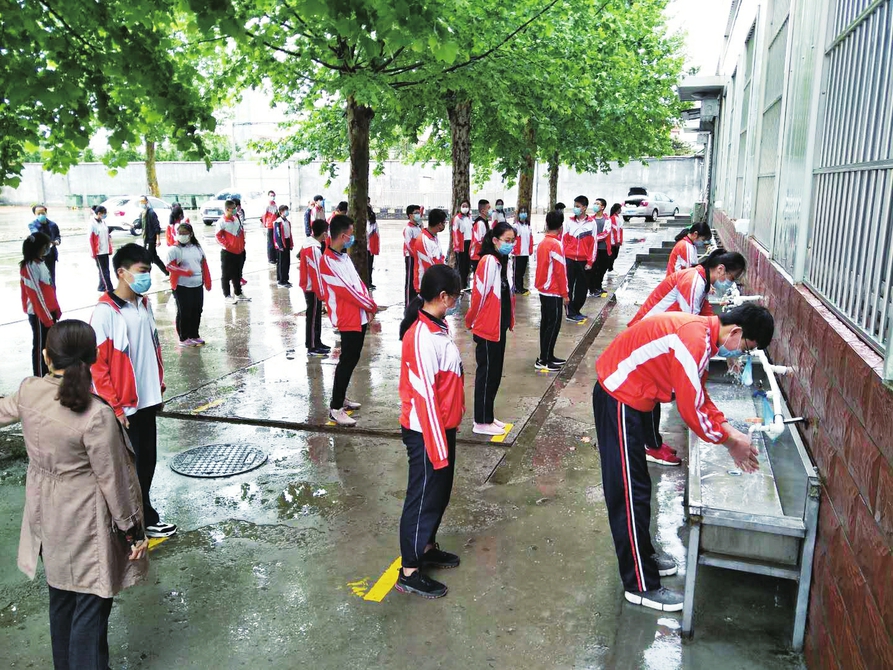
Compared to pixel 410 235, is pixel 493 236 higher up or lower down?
higher up

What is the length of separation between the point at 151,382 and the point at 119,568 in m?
1.59

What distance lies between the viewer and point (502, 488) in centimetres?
543

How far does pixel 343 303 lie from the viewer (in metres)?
6.72

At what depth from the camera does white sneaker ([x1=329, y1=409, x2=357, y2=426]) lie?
6.74 meters

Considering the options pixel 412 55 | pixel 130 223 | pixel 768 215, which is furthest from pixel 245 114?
pixel 768 215

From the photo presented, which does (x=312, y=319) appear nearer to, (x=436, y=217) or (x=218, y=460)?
(x=436, y=217)

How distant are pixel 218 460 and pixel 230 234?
25.3 ft

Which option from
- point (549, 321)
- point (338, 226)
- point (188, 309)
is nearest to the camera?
point (338, 226)

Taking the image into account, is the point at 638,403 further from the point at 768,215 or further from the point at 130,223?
the point at 130,223

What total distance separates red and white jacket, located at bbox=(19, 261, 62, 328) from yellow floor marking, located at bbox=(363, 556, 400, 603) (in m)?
5.19

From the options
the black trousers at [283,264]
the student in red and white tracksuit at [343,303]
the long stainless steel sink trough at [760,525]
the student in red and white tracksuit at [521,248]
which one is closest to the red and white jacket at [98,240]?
the black trousers at [283,264]

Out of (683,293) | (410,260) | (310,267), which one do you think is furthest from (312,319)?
(683,293)

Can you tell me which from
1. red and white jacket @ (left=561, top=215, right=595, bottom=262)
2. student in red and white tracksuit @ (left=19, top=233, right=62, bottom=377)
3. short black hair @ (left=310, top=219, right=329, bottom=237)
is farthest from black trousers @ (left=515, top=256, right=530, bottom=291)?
student in red and white tracksuit @ (left=19, top=233, right=62, bottom=377)

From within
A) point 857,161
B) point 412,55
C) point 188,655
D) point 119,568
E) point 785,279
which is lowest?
point 188,655
